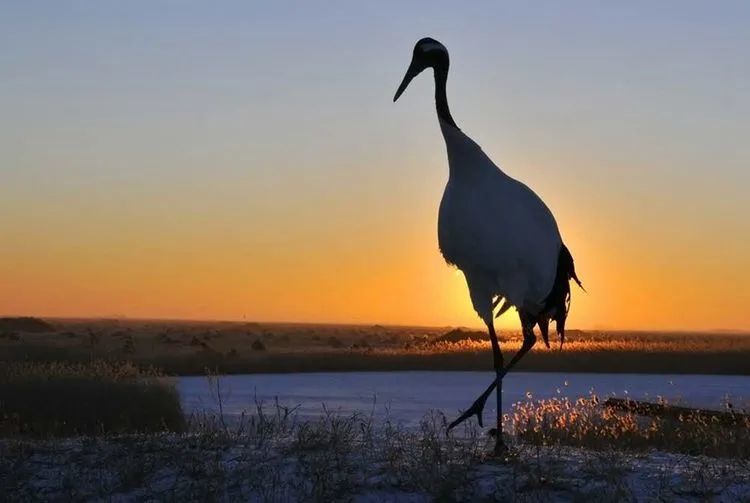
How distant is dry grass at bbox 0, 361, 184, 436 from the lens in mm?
15625

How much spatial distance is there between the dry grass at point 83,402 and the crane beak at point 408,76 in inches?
308

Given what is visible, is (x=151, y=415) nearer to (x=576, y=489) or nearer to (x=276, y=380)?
(x=576, y=489)

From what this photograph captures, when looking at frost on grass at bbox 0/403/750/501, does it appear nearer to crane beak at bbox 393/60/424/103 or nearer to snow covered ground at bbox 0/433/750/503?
snow covered ground at bbox 0/433/750/503

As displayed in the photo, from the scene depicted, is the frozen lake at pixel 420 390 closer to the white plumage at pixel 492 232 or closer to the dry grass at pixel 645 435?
the dry grass at pixel 645 435

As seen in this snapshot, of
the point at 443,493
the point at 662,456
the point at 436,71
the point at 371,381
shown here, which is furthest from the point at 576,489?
the point at 371,381

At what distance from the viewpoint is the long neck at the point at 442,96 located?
866cm

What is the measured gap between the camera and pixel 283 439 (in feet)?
28.8

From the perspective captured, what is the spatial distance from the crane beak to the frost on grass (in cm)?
309

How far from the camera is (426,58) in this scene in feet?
29.7

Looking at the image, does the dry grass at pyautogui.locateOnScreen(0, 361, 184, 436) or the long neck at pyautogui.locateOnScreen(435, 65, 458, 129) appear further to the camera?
the dry grass at pyautogui.locateOnScreen(0, 361, 184, 436)

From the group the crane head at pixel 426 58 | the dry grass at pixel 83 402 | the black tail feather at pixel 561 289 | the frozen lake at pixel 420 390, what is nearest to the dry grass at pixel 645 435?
the black tail feather at pixel 561 289

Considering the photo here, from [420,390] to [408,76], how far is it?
17.1 meters

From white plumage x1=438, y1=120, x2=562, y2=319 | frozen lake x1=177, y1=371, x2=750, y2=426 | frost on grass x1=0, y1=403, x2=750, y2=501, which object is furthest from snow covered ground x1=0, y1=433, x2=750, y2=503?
frozen lake x1=177, y1=371, x2=750, y2=426

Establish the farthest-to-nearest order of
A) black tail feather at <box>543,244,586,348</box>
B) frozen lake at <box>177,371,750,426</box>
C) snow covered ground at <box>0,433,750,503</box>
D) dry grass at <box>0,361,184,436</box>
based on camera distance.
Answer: frozen lake at <box>177,371,750,426</box>
dry grass at <box>0,361,184,436</box>
black tail feather at <box>543,244,586,348</box>
snow covered ground at <box>0,433,750,503</box>
